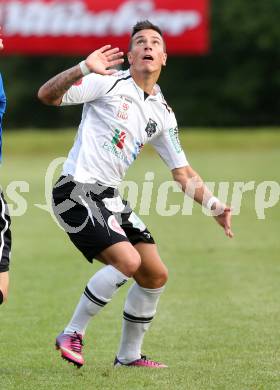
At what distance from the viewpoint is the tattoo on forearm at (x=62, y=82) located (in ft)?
20.9

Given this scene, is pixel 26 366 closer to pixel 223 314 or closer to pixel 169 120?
Result: pixel 169 120

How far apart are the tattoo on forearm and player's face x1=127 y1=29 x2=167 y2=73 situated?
700 millimetres

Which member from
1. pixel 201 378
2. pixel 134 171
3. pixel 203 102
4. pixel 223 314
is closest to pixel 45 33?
pixel 134 171

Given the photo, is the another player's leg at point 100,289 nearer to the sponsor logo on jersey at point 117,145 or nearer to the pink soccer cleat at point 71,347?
the pink soccer cleat at point 71,347

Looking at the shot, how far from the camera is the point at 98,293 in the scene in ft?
21.8

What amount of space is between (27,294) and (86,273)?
4.88ft

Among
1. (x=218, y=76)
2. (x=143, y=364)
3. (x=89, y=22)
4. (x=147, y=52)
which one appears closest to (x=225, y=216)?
(x=143, y=364)

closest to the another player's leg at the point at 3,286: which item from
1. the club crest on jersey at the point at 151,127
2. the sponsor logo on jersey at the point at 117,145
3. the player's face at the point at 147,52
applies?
the sponsor logo on jersey at the point at 117,145

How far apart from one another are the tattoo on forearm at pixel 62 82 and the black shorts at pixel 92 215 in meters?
0.63

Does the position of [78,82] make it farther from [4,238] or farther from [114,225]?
[4,238]

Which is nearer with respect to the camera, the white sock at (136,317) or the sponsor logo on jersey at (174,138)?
the white sock at (136,317)

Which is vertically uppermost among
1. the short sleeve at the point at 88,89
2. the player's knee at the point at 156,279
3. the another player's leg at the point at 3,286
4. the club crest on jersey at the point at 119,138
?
the short sleeve at the point at 88,89

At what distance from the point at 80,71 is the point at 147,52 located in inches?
29.4

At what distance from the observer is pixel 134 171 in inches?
1048
